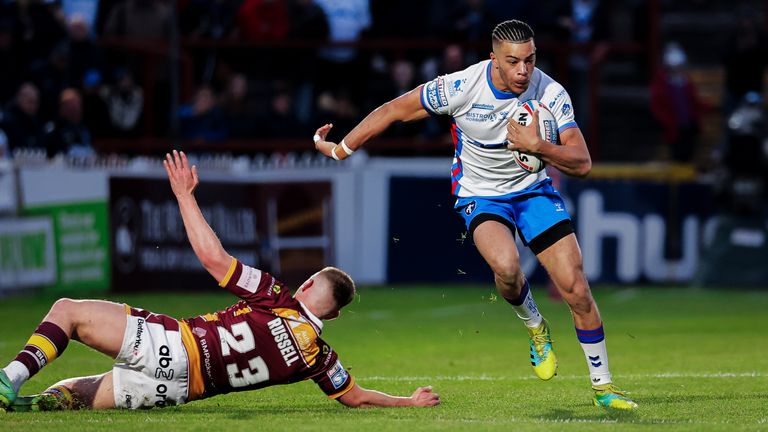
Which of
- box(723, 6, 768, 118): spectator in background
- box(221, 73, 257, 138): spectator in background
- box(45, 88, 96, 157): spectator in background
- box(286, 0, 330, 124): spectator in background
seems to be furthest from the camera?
box(723, 6, 768, 118): spectator in background

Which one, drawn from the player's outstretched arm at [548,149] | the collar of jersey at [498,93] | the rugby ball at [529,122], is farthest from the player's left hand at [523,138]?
the collar of jersey at [498,93]

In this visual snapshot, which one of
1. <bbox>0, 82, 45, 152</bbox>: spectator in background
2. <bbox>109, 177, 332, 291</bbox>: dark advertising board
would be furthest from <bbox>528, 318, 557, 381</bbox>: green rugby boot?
<bbox>0, 82, 45, 152</bbox>: spectator in background

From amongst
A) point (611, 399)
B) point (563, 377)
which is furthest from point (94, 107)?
point (611, 399)

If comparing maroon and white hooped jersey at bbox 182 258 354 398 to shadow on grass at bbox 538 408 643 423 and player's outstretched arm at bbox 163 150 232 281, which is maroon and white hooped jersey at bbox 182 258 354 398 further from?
shadow on grass at bbox 538 408 643 423

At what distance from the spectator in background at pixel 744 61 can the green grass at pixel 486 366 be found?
13.1ft

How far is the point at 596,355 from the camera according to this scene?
9281 millimetres

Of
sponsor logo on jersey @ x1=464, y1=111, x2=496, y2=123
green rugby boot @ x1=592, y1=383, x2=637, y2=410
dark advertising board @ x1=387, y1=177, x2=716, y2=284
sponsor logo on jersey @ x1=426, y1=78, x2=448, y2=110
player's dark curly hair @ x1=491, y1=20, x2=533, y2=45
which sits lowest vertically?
dark advertising board @ x1=387, y1=177, x2=716, y2=284

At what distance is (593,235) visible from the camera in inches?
833

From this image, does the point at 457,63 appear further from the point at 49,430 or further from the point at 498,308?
the point at 49,430

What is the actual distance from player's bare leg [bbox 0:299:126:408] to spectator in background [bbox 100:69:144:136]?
1314cm

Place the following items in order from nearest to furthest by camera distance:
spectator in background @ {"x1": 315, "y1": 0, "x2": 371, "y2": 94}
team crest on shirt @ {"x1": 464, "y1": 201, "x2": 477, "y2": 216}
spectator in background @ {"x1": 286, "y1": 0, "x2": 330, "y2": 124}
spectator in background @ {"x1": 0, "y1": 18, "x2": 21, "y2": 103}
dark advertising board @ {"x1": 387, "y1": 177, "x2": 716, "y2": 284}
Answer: team crest on shirt @ {"x1": 464, "y1": 201, "x2": 477, "y2": 216} → spectator in background @ {"x1": 0, "y1": 18, "x2": 21, "y2": 103} → dark advertising board @ {"x1": 387, "y1": 177, "x2": 716, "y2": 284} → spectator in background @ {"x1": 286, "y1": 0, "x2": 330, "y2": 124} → spectator in background @ {"x1": 315, "y1": 0, "x2": 371, "y2": 94}

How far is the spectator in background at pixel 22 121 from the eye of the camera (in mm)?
18859

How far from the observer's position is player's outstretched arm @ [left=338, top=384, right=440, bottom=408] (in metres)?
8.91

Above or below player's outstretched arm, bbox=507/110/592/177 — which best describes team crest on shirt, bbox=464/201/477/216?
below
